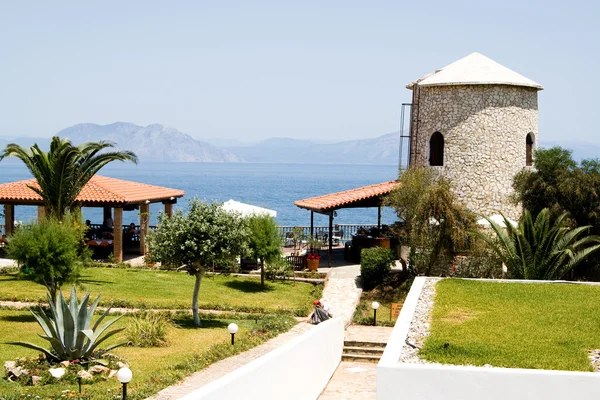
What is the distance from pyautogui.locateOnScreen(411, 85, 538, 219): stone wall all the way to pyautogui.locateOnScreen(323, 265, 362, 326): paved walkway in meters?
5.06

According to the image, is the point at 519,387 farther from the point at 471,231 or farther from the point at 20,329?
the point at 471,231

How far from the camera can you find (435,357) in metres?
11.0

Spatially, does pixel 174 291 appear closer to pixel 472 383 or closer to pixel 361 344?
pixel 361 344

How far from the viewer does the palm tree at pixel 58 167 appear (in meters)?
26.0

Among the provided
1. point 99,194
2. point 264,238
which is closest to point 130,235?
point 99,194

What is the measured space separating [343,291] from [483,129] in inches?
333

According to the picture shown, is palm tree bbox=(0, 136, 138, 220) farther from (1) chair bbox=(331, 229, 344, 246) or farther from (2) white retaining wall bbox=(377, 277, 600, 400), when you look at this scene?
(2) white retaining wall bbox=(377, 277, 600, 400)

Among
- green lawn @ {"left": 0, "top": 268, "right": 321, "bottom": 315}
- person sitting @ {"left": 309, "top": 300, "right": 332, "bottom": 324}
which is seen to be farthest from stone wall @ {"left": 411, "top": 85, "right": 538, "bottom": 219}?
person sitting @ {"left": 309, "top": 300, "right": 332, "bottom": 324}

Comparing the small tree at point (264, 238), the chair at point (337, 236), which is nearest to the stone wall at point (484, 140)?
the chair at point (337, 236)

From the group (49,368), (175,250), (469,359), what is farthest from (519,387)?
(175,250)

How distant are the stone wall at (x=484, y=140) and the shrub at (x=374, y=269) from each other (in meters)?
5.05

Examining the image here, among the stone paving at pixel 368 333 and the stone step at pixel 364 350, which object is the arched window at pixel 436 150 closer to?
the stone paving at pixel 368 333

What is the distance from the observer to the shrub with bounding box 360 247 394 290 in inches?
1069

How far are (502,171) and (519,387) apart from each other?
21428mm
